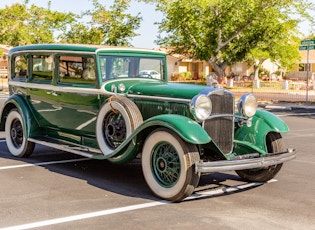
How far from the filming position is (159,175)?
6.03 metres

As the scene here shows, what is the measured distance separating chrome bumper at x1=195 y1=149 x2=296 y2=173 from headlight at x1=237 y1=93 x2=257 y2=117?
0.72 meters

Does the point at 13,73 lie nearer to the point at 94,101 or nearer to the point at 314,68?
the point at 94,101

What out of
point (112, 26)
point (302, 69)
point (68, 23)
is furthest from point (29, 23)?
point (302, 69)

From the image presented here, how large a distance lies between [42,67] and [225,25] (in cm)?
1950

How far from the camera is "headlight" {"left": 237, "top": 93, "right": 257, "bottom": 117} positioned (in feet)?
21.5

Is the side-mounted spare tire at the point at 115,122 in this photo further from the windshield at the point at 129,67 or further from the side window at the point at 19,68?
the side window at the point at 19,68

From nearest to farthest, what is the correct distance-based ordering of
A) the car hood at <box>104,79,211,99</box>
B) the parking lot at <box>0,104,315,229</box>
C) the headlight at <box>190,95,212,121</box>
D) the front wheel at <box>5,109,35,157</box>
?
the parking lot at <box>0,104,315,229</box>, the headlight at <box>190,95,212,121</box>, the car hood at <box>104,79,211,99</box>, the front wheel at <box>5,109,35,157</box>

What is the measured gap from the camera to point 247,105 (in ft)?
21.5

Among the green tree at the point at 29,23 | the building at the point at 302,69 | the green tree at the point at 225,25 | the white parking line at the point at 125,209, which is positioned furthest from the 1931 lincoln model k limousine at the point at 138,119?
the building at the point at 302,69

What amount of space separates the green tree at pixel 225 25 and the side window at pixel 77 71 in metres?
18.7

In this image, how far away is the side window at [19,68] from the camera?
8.78 metres

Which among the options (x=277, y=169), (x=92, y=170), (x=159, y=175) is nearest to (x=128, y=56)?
(x=92, y=170)

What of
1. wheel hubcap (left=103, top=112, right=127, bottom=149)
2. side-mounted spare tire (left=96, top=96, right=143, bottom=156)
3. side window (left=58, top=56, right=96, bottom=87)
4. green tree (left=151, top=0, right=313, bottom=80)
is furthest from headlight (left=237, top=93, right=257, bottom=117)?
green tree (left=151, top=0, right=313, bottom=80)

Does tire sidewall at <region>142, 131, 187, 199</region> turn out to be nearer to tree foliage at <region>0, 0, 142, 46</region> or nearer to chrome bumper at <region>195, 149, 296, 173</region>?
chrome bumper at <region>195, 149, 296, 173</region>
